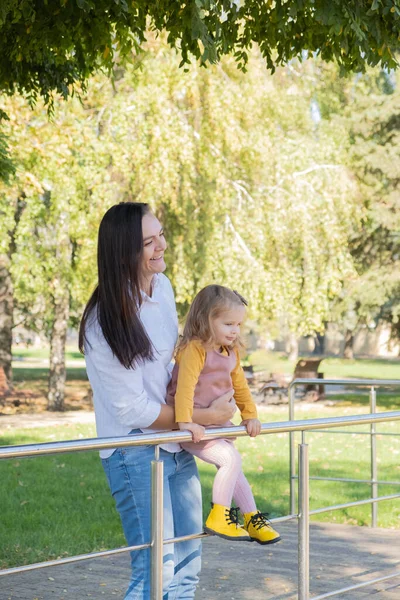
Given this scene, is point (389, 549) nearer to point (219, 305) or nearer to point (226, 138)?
point (219, 305)

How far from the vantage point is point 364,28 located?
7.96 metres

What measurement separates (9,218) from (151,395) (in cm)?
1768

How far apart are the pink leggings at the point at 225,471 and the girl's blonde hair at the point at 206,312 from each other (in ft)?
1.35

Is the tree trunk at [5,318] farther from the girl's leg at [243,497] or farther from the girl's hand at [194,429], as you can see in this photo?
the girl's hand at [194,429]

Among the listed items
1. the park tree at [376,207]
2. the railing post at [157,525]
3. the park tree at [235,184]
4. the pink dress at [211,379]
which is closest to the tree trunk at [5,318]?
the park tree at [235,184]

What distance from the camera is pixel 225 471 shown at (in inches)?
160

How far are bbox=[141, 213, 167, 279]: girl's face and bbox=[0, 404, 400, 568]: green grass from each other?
173 inches

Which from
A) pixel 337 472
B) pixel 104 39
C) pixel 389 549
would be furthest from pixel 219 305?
pixel 337 472

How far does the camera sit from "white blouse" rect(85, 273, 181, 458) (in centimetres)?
356

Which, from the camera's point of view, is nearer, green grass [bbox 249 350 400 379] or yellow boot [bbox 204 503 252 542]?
yellow boot [bbox 204 503 252 542]

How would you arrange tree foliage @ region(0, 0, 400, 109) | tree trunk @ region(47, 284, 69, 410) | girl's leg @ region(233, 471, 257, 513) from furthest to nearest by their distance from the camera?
tree trunk @ region(47, 284, 69, 410), tree foliage @ region(0, 0, 400, 109), girl's leg @ region(233, 471, 257, 513)

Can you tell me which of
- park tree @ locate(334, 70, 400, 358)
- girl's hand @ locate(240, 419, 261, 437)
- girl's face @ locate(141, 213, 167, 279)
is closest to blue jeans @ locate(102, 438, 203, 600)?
girl's hand @ locate(240, 419, 261, 437)

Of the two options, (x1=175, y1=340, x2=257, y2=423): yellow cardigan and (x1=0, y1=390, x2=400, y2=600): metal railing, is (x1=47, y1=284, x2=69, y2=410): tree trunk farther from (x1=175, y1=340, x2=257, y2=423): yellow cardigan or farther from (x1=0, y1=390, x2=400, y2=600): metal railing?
(x1=175, y1=340, x2=257, y2=423): yellow cardigan

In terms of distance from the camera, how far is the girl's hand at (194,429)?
3.69 meters
